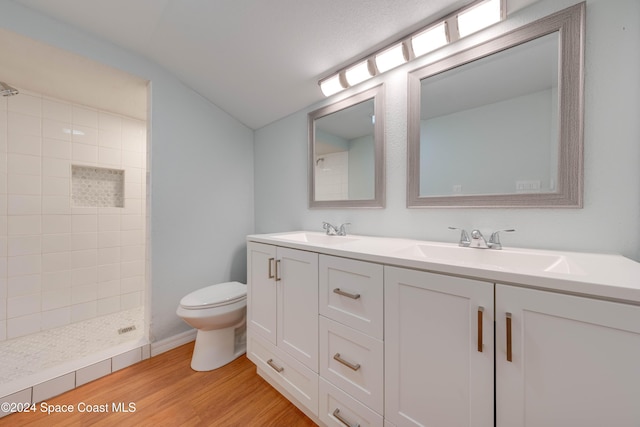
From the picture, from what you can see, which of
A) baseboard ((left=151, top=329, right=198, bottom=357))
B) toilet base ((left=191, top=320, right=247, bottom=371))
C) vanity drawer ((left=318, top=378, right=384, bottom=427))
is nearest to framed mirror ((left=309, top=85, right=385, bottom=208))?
vanity drawer ((left=318, top=378, right=384, bottom=427))

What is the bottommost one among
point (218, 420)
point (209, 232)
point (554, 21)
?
point (218, 420)

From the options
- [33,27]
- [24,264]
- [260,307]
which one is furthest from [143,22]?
[24,264]

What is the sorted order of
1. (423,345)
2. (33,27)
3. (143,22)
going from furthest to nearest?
(143,22) < (33,27) < (423,345)

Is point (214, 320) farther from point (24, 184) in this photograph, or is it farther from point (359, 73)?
point (24, 184)

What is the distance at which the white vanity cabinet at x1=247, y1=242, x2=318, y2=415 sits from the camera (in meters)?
1.14

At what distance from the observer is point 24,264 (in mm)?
1862

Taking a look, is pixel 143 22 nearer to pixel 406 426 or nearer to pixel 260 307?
pixel 260 307

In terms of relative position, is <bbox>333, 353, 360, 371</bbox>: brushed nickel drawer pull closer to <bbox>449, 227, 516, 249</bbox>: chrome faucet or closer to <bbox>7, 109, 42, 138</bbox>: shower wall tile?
<bbox>449, 227, 516, 249</bbox>: chrome faucet

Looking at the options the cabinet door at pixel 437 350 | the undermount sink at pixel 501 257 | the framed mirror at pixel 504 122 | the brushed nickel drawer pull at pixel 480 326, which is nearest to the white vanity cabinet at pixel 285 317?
the cabinet door at pixel 437 350

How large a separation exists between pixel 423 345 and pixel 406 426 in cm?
31

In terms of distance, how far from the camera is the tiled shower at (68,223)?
181cm

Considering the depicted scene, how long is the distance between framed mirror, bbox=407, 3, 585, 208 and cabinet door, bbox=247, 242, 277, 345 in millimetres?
913

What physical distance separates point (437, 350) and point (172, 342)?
1956 millimetres

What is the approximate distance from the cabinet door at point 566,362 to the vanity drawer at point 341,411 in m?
0.46
